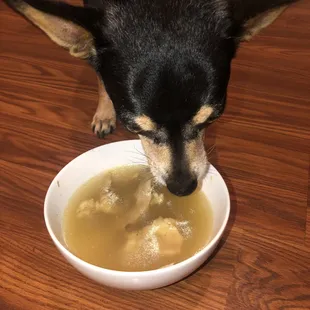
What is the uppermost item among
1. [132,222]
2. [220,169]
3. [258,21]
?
[258,21]

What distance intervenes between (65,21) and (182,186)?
0.49 m

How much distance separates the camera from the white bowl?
3.19 ft

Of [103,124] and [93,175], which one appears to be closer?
[93,175]

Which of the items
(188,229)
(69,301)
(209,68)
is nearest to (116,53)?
(209,68)

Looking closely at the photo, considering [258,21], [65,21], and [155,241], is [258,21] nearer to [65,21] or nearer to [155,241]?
[65,21]

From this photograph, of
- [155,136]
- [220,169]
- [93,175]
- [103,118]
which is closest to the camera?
[155,136]

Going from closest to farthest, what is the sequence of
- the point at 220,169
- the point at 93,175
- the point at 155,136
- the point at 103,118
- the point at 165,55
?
the point at 165,55 → the point at 155,136 → the point at 93,175 → the point at 220,169 → the point at 103,118

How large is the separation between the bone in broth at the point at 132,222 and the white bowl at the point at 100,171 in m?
0.02

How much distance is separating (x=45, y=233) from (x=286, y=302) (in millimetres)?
667

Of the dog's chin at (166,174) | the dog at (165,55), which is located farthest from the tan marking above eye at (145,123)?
the dog's chin at (166,174)

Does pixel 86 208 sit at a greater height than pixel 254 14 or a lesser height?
lesser

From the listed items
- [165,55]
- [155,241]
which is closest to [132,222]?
[155,241]

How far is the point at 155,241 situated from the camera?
3.64ft

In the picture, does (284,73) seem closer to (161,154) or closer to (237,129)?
(237,129)
